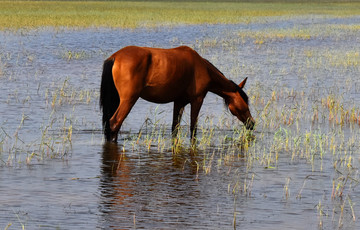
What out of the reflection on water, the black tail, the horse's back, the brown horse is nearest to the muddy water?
the reflection on water

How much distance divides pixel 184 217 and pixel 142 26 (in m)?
36.9

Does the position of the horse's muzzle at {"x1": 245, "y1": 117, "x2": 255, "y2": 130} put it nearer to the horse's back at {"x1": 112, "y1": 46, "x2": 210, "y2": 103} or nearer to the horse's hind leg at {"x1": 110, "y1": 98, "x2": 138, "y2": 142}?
the horse's back at {"x1": 112, "y1": 46, "x2": 210, "y2": 103}

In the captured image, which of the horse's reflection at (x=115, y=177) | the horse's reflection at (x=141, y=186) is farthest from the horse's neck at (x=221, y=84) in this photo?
the horse's reflection at (x=115, y=177)

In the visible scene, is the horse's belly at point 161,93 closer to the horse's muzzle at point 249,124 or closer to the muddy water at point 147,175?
the muddy water at point 147,175

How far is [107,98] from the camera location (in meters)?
10.8

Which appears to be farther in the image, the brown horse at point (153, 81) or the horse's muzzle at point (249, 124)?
the horse's muzzle at point (249, 124)

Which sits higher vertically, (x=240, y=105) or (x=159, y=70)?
(x=159, y=70)

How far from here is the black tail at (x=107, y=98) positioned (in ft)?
35.0

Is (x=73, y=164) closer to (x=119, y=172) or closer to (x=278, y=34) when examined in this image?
(x=119, y=172)

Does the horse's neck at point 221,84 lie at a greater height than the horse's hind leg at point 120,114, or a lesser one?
greater

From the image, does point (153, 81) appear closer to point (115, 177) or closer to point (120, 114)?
point (120, 114)

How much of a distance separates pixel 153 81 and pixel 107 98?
2.33 feet

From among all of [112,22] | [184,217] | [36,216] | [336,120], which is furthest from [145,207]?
[112,22]

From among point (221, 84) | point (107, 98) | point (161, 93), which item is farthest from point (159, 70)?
point (221, 84)
